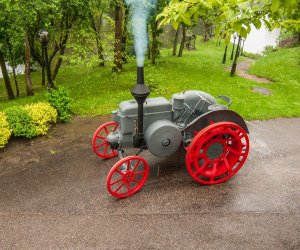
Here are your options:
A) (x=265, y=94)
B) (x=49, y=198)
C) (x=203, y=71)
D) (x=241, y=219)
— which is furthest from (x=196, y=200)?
(x=203, y=71)

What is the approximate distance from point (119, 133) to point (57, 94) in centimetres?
444

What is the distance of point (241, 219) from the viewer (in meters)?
5.33

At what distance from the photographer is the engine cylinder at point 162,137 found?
5664 millimetres

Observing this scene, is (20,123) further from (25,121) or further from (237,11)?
(237,11)

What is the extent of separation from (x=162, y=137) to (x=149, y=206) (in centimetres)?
139

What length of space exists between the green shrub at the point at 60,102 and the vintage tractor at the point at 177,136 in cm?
397

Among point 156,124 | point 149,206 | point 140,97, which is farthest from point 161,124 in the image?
point 149,206

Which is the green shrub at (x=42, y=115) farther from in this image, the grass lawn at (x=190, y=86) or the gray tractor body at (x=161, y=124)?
the gray tractor body at (x=161, y=124)

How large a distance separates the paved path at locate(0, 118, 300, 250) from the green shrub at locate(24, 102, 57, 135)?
1.08 metres

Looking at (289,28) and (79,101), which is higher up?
(289,28)

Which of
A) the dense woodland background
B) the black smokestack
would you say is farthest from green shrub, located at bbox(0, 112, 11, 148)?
the black smokestack

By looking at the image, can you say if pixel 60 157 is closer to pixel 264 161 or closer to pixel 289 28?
pixel 264 161

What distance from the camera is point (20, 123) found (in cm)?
823

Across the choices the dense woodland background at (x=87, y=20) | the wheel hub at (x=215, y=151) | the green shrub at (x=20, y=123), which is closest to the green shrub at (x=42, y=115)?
the green shrub at (x=20, y=123)
